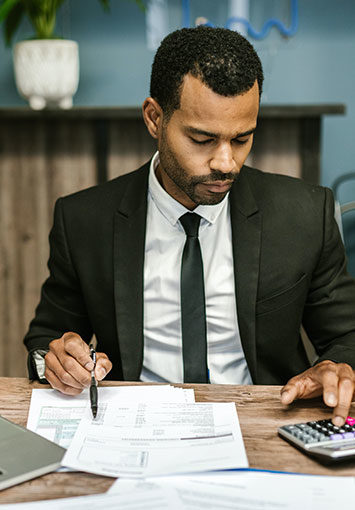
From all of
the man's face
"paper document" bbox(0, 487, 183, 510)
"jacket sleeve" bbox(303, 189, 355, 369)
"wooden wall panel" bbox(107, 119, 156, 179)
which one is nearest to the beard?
A: the man's face

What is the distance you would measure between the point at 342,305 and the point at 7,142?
165cm

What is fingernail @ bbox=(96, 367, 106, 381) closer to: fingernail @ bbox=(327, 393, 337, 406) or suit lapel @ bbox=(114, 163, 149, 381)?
suit lapel @ bbox=(114, 163, 149, 381)

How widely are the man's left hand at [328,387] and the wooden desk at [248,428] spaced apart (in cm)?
3

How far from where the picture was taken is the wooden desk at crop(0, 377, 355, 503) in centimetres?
85

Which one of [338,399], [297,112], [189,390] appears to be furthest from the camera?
[297,112]

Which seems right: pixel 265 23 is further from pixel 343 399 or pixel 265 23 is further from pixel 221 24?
pixel 343 399

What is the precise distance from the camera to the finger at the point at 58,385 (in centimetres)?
117

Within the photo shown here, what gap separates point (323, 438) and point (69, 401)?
467 mm

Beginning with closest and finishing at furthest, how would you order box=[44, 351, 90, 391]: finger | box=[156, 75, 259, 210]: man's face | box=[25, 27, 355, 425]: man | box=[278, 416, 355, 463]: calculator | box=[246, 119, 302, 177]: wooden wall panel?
box=[278, 416, 355, 463]: calculator, box=[44, 351, 90, 391]: finger, box=[156, 75, 259, 210]: man's face, box=[25, 27, 355, 425]: man, box=[246, 119, 302, 177]: wooden wall panel

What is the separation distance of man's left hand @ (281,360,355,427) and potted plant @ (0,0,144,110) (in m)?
1.78

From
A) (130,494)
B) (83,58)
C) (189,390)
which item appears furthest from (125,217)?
(83,58)

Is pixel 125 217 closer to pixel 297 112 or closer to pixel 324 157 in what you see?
pixel 297 112

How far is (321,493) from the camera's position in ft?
2.71

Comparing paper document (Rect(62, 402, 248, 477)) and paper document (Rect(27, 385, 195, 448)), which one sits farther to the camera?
paper document (Rect(27, 385, 195, 448))
